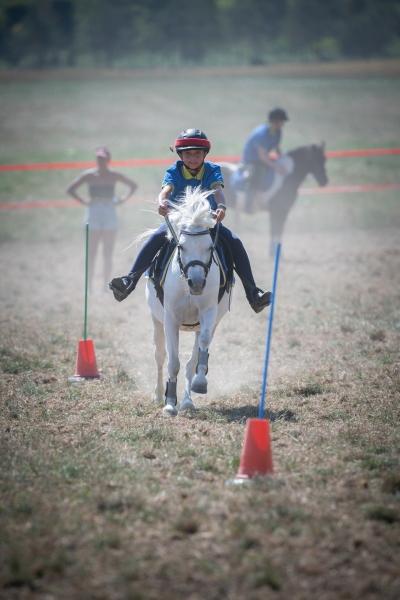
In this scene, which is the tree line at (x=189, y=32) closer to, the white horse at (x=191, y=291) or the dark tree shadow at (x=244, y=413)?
the white horse at (x=191, y=291)

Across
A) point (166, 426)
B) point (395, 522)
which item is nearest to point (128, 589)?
point (395, 522)

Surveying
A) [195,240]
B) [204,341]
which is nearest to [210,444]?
[204,341]

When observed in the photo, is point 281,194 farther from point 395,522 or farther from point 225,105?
point 225,105

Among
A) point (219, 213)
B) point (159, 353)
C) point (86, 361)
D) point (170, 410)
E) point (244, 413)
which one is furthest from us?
point (86, 361)

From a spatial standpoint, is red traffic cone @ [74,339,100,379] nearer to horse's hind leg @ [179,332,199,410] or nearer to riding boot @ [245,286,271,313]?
horse's hind leg @ [179,332,199,410]

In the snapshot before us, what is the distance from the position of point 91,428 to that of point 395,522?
10.9 ft

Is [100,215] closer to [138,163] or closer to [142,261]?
[142,261]

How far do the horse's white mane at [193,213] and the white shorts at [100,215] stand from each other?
807 centimetres

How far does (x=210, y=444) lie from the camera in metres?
7.61

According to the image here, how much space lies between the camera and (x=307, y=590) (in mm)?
4961

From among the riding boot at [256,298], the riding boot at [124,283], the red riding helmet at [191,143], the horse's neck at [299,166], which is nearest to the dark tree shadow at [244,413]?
the riding boot at [256,298]

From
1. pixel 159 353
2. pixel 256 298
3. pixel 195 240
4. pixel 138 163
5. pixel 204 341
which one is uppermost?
pixel 138 163

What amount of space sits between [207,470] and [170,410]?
174cm

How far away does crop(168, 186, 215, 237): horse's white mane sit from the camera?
26.7 feet
